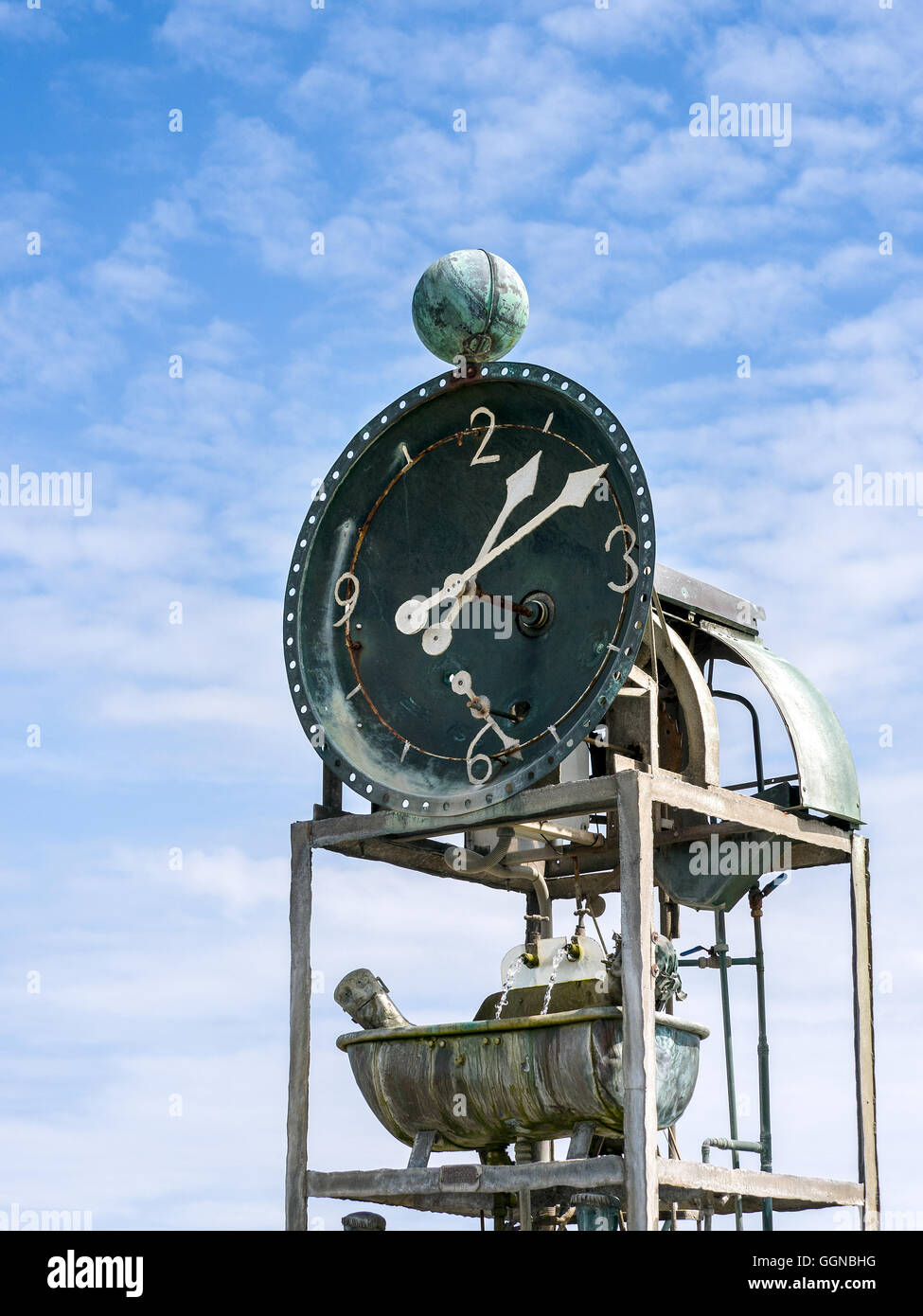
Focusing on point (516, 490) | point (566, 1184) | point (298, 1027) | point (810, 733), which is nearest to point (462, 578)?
point (516, 490)

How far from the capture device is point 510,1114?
1650 cm

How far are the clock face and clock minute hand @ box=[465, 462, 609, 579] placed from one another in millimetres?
17

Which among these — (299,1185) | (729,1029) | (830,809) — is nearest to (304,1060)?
(299,1185)

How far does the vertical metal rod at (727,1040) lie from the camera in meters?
17.8

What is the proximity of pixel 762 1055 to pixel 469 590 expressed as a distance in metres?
4.56

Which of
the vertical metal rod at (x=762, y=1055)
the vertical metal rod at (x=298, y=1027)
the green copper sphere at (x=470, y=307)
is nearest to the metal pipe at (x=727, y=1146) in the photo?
the vertical metal rod at (x=762, y=1055)

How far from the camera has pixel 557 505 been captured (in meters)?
17.2

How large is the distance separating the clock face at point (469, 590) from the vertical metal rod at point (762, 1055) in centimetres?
305

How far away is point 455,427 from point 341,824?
3.40m

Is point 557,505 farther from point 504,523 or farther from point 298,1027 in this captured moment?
point 298,1027

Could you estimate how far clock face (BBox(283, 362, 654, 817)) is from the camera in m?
16.6

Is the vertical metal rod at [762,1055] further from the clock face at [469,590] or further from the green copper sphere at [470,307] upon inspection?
the green copper sphere at [470,307]
